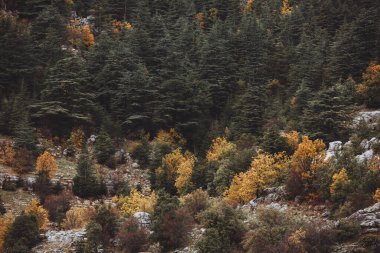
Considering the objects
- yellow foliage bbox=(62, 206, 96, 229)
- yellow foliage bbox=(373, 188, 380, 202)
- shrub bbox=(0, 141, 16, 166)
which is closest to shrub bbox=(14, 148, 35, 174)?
shrub bbox=(0, 141, 16, 166)

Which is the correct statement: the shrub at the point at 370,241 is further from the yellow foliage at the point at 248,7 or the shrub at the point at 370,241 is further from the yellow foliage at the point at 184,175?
the yellow foliage at the point at 248,7

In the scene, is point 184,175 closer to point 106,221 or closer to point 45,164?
point 106,221

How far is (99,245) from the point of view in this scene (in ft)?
97.9

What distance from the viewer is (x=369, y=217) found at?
23.7 meters

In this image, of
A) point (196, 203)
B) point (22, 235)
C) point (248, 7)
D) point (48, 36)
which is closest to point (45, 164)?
point (22, 235)

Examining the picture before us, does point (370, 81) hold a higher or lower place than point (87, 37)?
lower

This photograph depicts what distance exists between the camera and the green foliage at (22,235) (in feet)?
97.7

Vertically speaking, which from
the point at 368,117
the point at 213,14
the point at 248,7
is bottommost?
the point at 368,117

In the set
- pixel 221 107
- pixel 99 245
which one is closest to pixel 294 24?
pixel 221 107

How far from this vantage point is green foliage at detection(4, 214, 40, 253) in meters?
29.8

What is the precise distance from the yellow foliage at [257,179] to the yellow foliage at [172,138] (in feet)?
70.8

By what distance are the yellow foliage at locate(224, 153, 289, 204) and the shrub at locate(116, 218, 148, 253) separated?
8.12m

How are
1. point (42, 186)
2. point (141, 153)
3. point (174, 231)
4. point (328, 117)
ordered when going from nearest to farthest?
1. point (174, 231)
2. point (328, 117)
3. point (42, 186)
4. point (141, 153)

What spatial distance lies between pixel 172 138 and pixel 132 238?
28.9 meters
